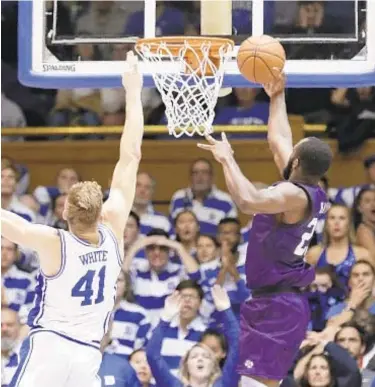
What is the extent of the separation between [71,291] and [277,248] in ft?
3.28

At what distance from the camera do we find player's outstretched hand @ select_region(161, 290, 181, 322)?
8.08 meters

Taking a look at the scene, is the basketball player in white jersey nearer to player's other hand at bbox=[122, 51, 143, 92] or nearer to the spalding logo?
player's other hand at bbox=[122, 51, 143, 92]

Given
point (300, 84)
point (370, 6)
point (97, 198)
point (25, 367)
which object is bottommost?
point (25, 367)

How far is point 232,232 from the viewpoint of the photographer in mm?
8961

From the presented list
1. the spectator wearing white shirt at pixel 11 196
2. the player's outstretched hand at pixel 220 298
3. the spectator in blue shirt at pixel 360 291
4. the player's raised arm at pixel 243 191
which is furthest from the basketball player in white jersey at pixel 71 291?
the spectator wearing white shirt at pixel 11 196

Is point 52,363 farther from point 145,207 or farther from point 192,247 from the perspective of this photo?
point 145,207

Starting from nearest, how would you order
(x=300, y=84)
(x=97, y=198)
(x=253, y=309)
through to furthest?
(x=97, y=198) < (x=253, y=309) < (x=300, y=84)

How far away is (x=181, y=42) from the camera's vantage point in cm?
666

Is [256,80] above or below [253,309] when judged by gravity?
above

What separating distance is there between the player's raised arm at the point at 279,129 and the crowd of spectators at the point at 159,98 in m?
1.41

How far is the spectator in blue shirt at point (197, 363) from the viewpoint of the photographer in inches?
310

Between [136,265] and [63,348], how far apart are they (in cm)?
330

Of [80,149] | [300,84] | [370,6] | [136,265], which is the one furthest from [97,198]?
[80,149]

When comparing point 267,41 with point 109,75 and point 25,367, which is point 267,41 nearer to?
point 109,75
